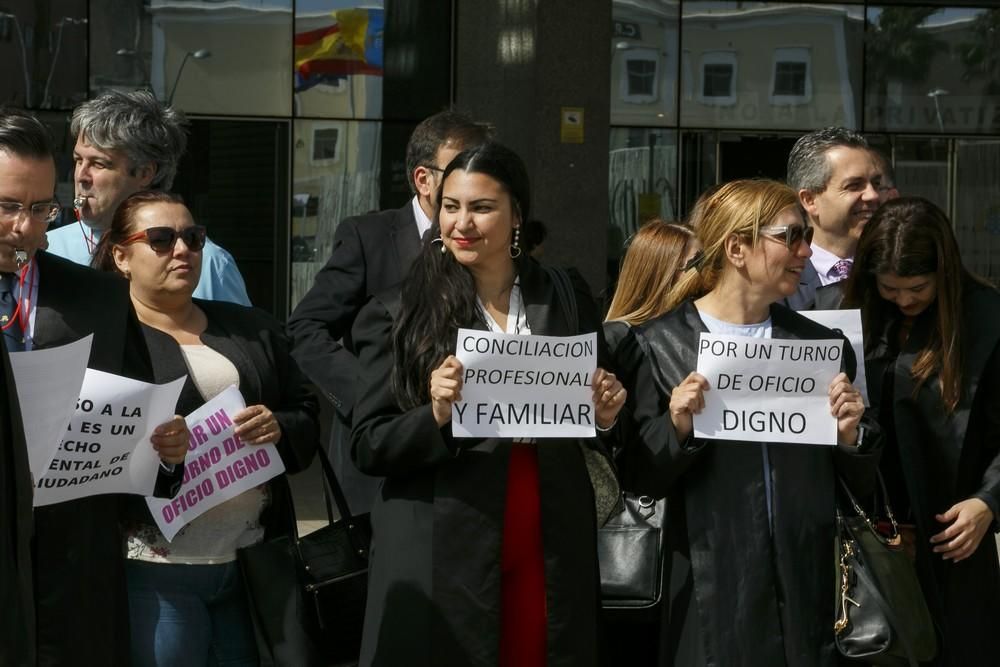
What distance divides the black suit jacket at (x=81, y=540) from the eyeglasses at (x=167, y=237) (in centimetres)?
55

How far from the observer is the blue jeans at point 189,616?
13.6ft

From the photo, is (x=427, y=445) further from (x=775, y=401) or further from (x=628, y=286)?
(x=628, y=286)

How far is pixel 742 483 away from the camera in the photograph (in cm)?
409

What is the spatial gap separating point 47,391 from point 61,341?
181 millimetres

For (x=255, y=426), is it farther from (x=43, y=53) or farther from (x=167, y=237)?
(x=43, y=53)

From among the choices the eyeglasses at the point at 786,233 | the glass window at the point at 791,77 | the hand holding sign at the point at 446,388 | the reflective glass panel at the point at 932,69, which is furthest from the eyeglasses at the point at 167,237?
the reflective glass panel at the point at 932,69

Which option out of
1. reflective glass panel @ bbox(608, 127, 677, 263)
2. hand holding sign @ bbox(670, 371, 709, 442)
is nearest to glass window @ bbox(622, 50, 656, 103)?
reflective glass panel @ bbox(608, 127, 677, 263)

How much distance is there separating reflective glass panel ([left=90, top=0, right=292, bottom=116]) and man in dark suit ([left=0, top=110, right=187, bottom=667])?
9.95 metres

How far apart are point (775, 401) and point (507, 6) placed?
8.48 metres

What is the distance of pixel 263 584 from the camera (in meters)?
4.25

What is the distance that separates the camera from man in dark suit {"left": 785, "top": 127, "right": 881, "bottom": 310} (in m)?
5.67

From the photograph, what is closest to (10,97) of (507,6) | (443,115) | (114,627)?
(507,6)

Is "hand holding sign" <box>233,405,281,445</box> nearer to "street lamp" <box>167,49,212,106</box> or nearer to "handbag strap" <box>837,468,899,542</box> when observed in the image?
"handbag strap" <box>837,468,899,542</box>

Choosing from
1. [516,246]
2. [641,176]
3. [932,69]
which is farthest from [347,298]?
[932,69]
